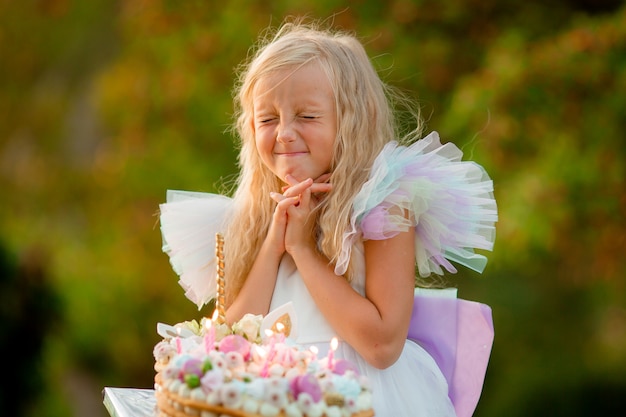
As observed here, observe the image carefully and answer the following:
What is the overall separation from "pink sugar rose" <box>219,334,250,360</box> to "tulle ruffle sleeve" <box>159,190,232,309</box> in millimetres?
818

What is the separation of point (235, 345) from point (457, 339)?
0.94m

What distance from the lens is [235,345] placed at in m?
2.20

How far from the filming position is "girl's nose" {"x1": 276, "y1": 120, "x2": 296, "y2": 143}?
103 inches

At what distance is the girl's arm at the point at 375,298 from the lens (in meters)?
2.53

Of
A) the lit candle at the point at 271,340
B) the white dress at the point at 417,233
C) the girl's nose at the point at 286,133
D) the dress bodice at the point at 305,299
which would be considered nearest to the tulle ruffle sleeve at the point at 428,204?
the white dress at the point at 417,233

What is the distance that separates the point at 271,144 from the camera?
2680 millimetres

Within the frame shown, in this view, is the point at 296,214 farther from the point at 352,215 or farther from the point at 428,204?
the point at 428,204

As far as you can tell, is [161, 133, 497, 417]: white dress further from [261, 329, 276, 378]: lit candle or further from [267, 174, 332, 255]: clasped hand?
[261, 329, 276, 378]: lit candle

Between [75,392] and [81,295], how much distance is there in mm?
867

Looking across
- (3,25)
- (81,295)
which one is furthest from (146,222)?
(3,25)

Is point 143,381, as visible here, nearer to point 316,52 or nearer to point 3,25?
point 3,25

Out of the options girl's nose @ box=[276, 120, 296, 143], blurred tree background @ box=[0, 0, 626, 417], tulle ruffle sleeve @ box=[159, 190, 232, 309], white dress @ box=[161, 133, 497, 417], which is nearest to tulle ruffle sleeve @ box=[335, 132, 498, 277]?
white dress @ box=[161, 133, 497, 417]

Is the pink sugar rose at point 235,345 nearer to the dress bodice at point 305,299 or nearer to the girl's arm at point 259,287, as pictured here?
the dress bodice at point 305,299

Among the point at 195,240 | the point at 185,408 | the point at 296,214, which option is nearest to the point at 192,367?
the point at 185,408
